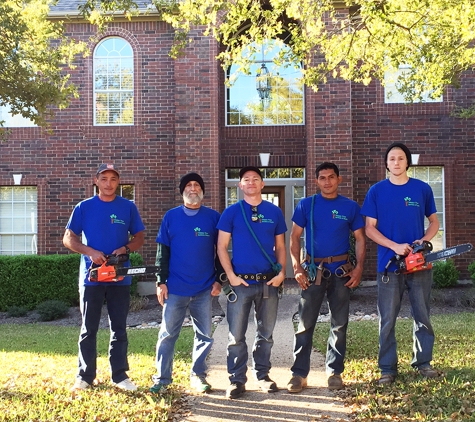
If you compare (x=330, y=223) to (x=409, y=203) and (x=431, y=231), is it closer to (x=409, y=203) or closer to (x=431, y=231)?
(x=409, y=203)

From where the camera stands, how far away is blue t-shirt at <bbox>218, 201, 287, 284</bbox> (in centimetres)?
546

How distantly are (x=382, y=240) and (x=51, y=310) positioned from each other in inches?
364

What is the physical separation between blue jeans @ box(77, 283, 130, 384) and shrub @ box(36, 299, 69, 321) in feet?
25.1

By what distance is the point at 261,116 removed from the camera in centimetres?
1559

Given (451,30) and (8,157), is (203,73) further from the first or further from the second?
(451,30)

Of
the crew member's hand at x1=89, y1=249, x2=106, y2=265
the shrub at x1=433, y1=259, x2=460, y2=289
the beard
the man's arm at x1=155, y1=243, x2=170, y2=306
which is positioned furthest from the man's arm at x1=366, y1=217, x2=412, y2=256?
the shrub at x1=433, y1=259, x2=460, y2=289

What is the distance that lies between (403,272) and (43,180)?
11.7 m

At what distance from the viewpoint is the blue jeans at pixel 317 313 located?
5.62 metres

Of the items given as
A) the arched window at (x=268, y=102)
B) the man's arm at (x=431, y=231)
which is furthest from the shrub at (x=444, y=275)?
the man's arm at (x=431, y=231)

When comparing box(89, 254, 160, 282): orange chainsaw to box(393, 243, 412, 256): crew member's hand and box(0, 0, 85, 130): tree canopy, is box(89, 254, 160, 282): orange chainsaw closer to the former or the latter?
box(393, 243, 412, 256): crew member's hand

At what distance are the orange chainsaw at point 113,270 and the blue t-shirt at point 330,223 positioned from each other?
145cm

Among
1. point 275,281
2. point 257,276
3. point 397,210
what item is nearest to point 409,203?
point 397,210

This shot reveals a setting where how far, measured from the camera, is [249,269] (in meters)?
5.45

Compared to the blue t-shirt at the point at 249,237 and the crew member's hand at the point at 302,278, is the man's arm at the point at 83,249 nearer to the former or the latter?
the blue t-shirt at the point at 249,237
